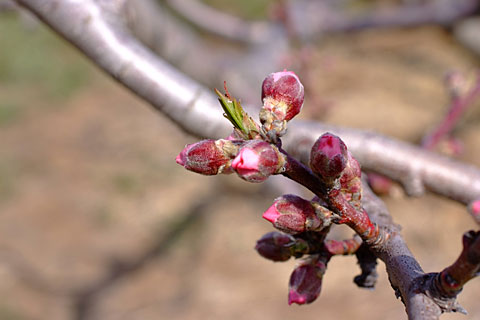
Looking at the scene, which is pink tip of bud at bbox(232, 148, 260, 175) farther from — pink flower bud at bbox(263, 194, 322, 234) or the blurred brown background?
the blurred brown background

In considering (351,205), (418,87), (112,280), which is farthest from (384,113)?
(351,205)

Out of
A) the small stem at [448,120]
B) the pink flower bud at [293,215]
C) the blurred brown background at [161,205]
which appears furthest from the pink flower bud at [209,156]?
the small stem at [448,120]

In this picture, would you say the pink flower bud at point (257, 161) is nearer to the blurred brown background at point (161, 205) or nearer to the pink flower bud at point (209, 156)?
the pink flower bud at point (209, 156)

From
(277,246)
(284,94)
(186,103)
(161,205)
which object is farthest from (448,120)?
(161,205)

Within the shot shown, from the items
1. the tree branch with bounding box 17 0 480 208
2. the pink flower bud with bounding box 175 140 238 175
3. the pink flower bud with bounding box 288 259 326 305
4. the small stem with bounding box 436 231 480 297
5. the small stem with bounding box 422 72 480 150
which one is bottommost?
the small stem with bounding box 436 231 480 297

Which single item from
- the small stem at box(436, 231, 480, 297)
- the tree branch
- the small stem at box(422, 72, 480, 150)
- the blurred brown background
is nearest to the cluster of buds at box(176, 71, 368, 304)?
the small stem at box(436, 231, 480, 297)

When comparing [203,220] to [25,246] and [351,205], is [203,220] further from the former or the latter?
[351,205]
